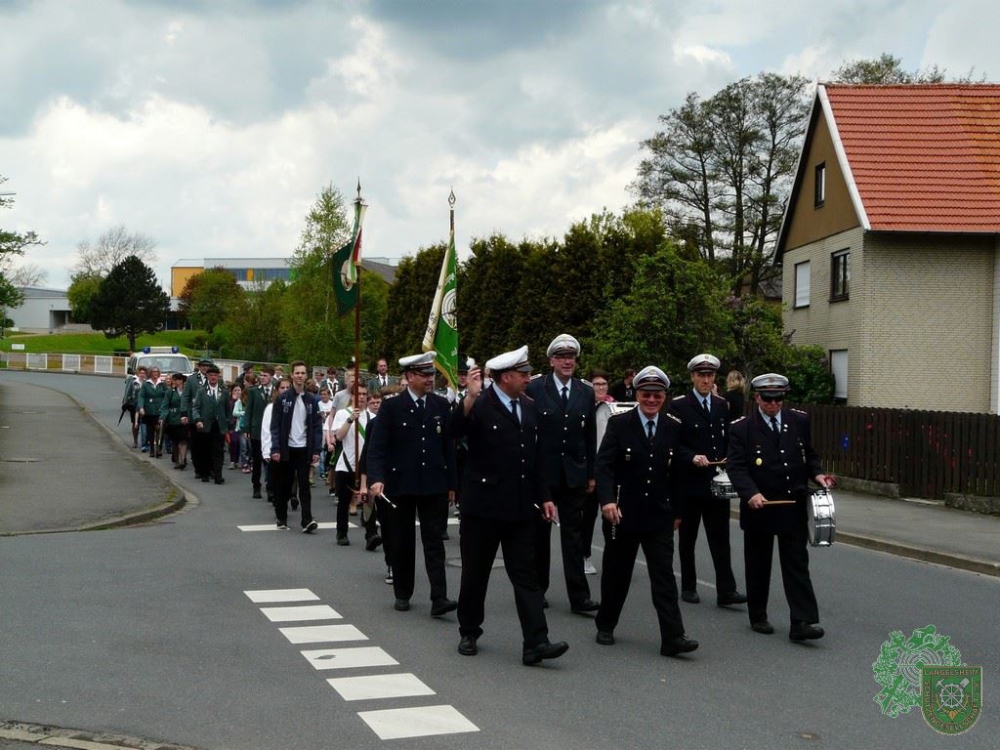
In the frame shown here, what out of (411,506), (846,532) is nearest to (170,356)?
(846,532)

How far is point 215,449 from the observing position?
803 inches


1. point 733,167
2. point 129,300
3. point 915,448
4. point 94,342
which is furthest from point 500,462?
point 94,342

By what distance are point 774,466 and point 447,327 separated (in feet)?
16.1

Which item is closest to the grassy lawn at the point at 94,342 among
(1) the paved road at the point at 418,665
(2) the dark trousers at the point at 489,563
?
(1) the paved road at the point at 418,665

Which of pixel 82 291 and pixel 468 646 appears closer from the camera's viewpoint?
pixel 468 646

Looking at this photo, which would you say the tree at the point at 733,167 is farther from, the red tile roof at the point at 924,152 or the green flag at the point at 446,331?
the green flag at the point at 446,331

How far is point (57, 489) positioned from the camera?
17.3 meters

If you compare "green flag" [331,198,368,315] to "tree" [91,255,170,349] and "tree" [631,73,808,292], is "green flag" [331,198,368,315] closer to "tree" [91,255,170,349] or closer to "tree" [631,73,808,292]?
"tree" [631,73,808,292]

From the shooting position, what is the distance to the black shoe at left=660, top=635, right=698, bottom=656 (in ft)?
24.6

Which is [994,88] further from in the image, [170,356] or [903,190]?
[170,356]
